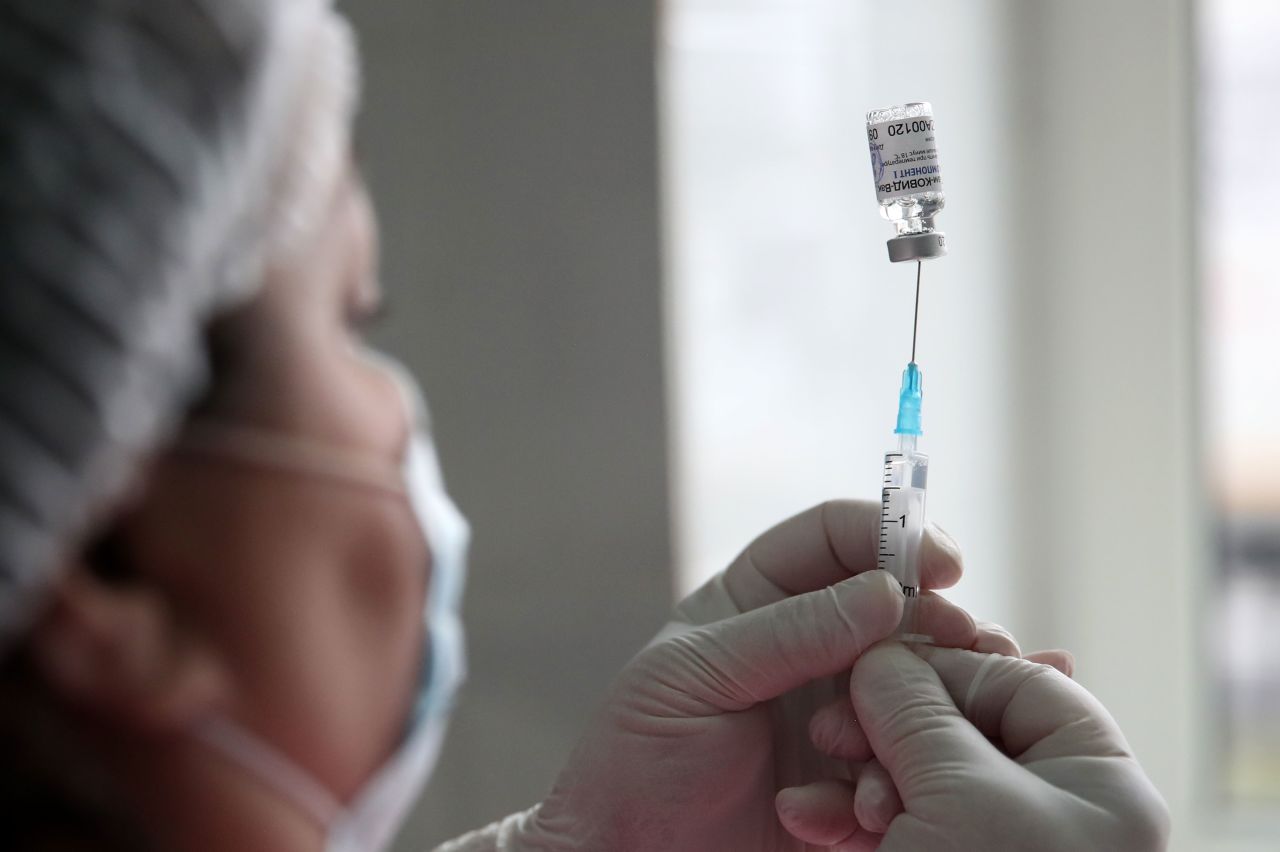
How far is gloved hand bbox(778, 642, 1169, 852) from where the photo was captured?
825 millimetres

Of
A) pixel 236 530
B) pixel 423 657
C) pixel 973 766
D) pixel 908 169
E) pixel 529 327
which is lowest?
pixel 973 766

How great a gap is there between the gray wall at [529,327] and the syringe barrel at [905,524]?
1.26ft

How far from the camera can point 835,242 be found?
1.72 meters

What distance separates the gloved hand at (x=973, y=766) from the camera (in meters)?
0.83

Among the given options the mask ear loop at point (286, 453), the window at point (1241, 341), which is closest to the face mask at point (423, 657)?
the mask ear loop at point (286, 453)

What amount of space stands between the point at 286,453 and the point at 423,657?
177mm

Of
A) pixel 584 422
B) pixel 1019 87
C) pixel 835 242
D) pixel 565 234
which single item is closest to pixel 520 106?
pixel 565 234

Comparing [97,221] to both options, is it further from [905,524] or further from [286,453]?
[905,524]

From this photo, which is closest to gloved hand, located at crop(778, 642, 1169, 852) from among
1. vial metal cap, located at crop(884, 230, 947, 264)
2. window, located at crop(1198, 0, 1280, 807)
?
vial metal cap, located at crop(884, 230, 947, 264)

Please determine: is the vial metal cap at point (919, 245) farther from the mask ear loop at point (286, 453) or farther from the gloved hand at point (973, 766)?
the mask ear loop at point (286, 453)

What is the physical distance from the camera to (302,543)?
67 cm

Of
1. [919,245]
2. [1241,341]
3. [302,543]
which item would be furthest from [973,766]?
[1241,341]

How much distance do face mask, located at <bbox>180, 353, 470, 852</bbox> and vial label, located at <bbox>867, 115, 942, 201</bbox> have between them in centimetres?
41

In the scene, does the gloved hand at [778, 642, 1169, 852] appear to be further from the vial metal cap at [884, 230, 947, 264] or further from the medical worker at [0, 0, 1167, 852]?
the vial metal cap at [884, 230, 947, 264]
